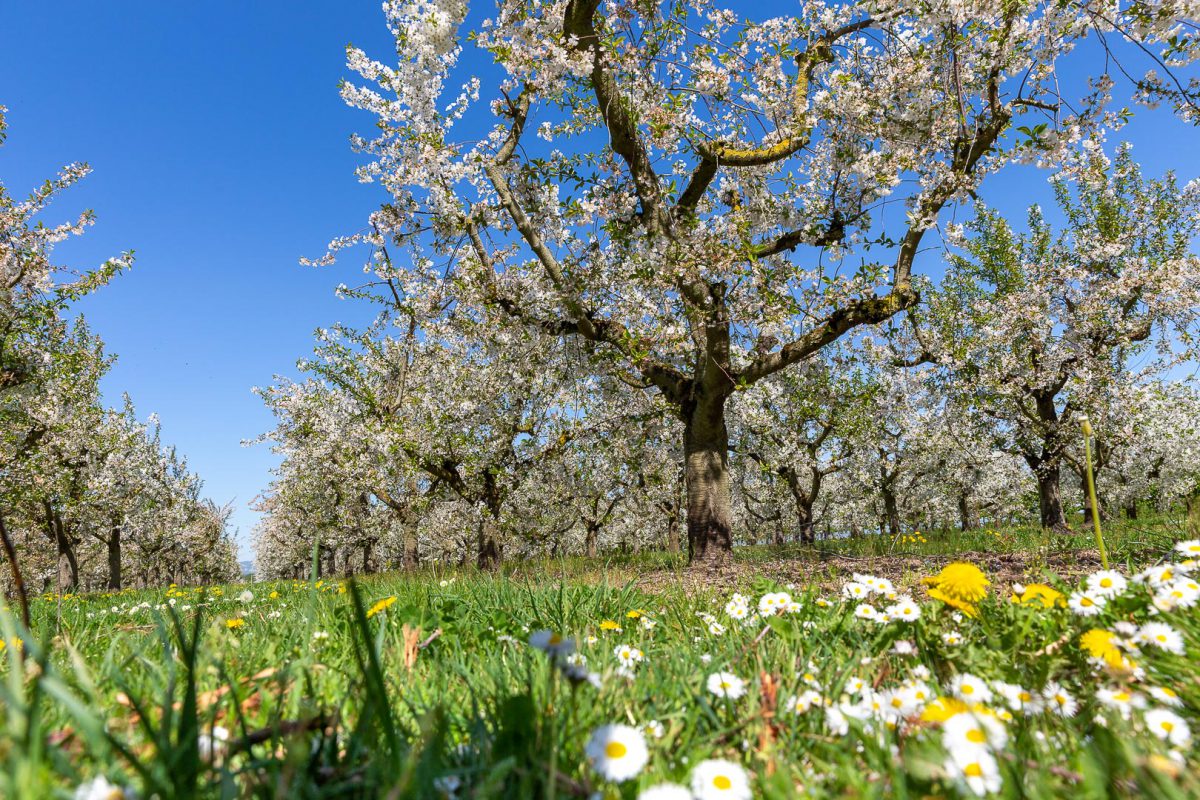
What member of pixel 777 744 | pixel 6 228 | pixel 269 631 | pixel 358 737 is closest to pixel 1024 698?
pixel 777 744

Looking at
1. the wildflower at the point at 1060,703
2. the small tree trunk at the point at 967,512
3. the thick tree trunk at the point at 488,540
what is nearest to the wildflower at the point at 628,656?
the wildflower at the point at 1060,703

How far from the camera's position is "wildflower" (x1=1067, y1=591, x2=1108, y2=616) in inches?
77.5

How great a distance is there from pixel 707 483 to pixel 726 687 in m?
8.20

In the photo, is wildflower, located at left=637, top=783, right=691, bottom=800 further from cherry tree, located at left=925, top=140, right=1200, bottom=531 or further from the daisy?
cherry tree, located at left=925, top=140, right=1200, bottom=531

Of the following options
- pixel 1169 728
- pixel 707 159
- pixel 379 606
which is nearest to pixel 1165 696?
pixel 1169 728

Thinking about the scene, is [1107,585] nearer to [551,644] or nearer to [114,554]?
[551,644]

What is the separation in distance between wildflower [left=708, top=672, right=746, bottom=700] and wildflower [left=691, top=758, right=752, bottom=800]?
54 cm

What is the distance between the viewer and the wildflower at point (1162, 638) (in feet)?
5.38

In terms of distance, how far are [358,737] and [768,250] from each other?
9.08 metres

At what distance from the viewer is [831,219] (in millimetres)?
9016

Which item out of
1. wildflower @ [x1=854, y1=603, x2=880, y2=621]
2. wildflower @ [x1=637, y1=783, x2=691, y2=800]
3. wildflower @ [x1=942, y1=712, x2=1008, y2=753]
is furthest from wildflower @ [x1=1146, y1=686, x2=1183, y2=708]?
wildflower @ [x1=637, y1=783, x2=691, y2=800]

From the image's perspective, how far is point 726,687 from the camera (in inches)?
67.1

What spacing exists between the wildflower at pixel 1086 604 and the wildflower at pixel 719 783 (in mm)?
1595

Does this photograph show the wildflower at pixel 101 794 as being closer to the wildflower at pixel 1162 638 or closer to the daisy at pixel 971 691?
the daisy at pixel 971 691
